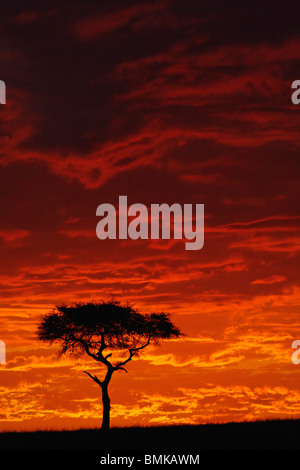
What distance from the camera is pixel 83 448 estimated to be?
1860 inches

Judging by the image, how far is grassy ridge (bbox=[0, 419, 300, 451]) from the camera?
46.5 m

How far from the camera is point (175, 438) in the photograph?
51.5 meters

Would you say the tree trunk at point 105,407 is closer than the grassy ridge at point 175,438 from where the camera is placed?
No

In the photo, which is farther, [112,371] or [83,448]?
[112,371]

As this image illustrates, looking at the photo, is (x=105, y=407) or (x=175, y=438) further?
(x=105, y=407)

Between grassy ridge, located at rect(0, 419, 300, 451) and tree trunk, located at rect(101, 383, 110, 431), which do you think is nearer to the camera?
grassy ridge, located at rect(0, 419, 300, 451)

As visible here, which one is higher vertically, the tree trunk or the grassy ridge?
the tree trunk

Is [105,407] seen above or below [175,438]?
above

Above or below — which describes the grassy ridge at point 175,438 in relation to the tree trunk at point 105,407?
below

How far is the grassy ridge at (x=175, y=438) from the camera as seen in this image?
46.5 metres
